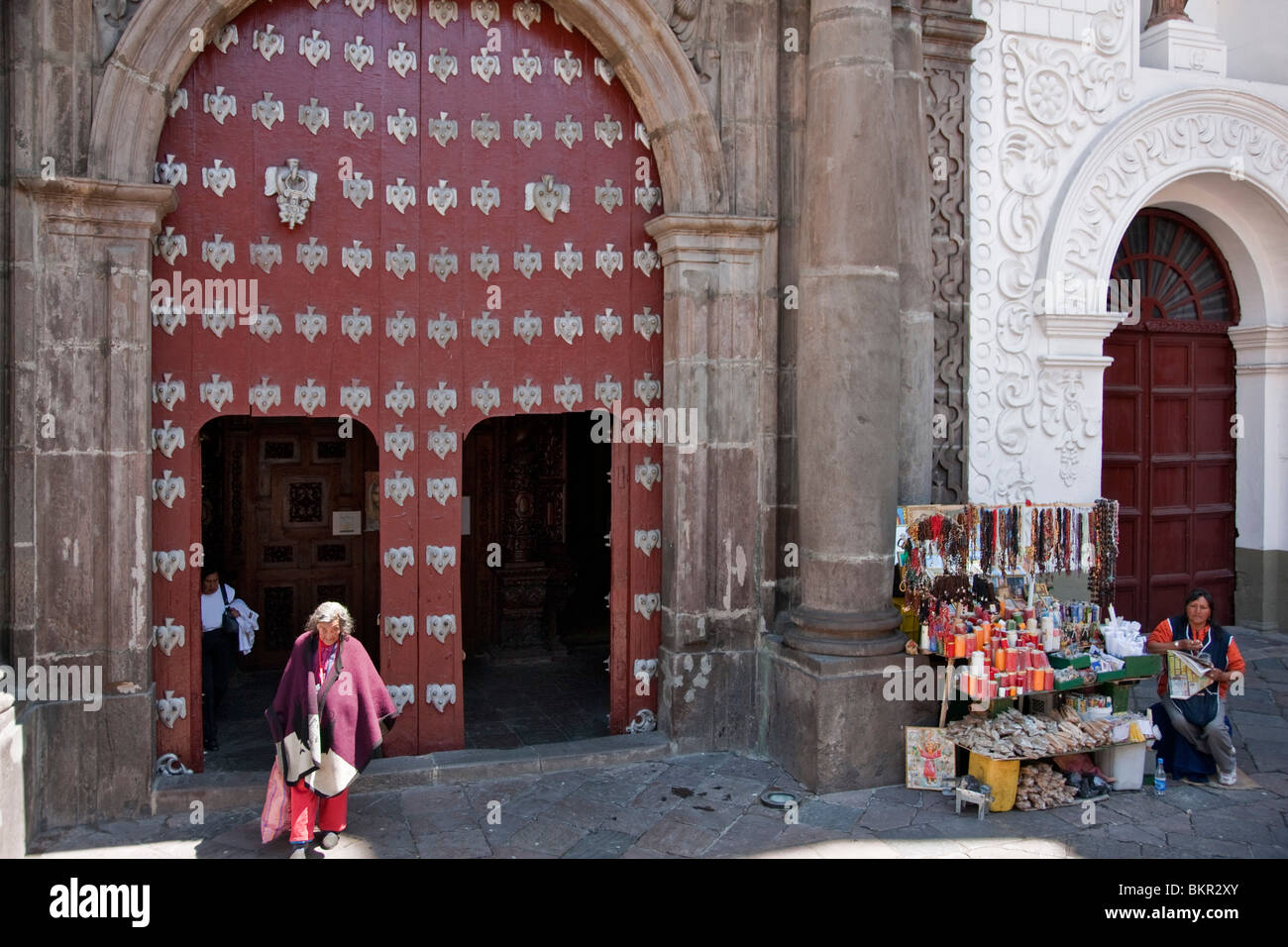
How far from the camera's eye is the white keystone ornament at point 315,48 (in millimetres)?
5980

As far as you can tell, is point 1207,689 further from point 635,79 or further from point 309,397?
point 309,397

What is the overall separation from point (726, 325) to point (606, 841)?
10.1 ft

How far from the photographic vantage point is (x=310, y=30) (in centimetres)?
599

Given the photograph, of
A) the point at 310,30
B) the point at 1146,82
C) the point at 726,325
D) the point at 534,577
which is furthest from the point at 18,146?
the point at 1146,82

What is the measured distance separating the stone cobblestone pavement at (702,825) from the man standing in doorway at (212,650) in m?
0.99

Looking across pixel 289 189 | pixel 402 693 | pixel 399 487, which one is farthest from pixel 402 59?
pixel 402 693

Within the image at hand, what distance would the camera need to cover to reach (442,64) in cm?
623

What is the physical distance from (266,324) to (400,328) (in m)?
0.74

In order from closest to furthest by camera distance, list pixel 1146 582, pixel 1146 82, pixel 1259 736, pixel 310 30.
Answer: pixel 310 30, pixel 1259 736, pixel 1146 82, pixel 1146 582

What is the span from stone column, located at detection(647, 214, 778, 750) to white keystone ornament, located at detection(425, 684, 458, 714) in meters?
1.33

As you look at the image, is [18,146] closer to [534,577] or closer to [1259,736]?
[534,577]

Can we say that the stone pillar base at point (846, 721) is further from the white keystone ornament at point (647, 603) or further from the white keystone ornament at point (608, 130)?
the white keystone ornament at point (608, 130)

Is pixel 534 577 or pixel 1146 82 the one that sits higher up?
pixel 1146 82

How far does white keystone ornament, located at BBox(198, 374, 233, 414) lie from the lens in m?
5.83
